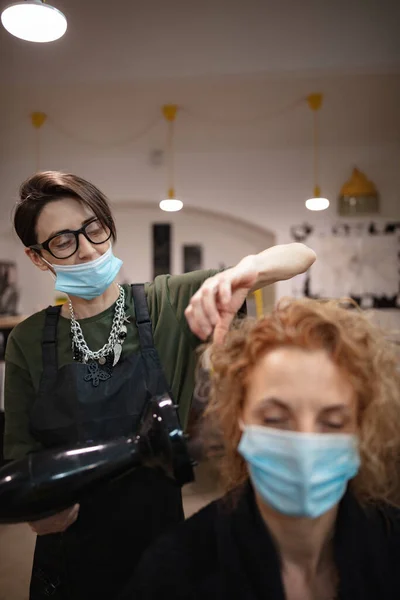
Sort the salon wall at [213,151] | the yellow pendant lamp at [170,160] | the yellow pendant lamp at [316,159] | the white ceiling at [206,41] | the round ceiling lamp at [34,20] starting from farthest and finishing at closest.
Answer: the yellow pendant lamp at [170,160] → the yellow pendant lamp at [316,159] → the salon wall at [213,151] → the white ceiling at [206,41] → the round ceiling lamp at [34,20]

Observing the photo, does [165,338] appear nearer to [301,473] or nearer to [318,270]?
[301,473]

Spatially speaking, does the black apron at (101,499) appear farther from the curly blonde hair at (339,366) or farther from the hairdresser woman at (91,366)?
the curly blonde hair at (339,366)

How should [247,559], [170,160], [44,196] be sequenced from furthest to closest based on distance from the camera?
[170,160] → [44,196] → [247,559]

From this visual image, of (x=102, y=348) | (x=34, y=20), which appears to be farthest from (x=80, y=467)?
(x=34, y=20)

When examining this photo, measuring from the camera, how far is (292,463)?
28.0 inches

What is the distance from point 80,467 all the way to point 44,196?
0.55 m

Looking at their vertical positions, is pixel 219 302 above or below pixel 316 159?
below

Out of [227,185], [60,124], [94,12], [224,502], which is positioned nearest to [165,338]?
[224,502]

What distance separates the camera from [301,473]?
2.29ft

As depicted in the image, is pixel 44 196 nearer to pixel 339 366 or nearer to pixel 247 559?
pixel 339 366

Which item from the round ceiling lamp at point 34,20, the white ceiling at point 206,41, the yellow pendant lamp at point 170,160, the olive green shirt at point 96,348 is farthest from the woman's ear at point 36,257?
the yellow pendant lamp at point 170,160

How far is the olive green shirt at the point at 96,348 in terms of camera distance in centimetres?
98

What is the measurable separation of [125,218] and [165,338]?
4459mm

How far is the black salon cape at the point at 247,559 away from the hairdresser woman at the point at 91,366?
0.30ft
